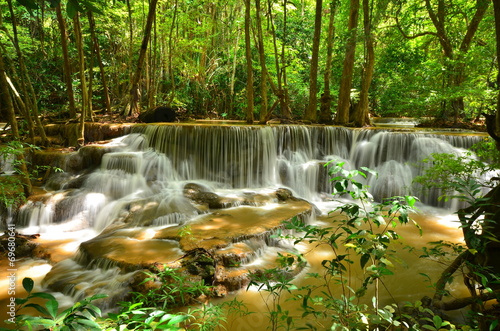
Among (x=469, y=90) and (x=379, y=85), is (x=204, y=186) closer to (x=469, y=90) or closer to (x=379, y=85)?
(x=469, y=90)

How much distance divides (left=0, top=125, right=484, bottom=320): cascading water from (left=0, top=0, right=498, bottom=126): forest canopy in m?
1.74

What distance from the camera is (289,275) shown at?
14.2ft

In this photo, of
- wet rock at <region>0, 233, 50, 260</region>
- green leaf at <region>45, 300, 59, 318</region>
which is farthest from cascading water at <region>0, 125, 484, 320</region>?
green leaf at <region>45, 300, 59, 318</region>

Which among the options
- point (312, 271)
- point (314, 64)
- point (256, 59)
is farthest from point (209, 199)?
point (256, 59)

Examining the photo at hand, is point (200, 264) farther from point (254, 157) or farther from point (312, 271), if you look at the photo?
point (254, 157)

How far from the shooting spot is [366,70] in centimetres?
1017

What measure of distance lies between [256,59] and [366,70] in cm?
718

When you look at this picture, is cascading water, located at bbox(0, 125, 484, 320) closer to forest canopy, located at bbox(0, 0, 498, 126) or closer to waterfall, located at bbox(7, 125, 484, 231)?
waterfall, located at bbox(7, 125, 484, 231)

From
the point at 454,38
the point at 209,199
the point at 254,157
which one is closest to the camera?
the point at 209,199

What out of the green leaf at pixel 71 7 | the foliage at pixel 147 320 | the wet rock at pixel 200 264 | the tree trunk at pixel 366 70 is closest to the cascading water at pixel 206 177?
the wet rock at pixel 200 264

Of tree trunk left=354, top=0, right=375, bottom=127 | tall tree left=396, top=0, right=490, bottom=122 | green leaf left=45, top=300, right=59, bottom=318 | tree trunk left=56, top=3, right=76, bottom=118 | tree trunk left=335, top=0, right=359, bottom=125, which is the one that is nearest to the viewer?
green leaf left=45, top=300, right=59, bottom=318

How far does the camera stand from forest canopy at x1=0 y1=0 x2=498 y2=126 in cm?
991

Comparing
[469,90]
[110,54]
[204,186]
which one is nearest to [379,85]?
[469,90]

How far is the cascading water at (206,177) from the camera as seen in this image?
5.82m
